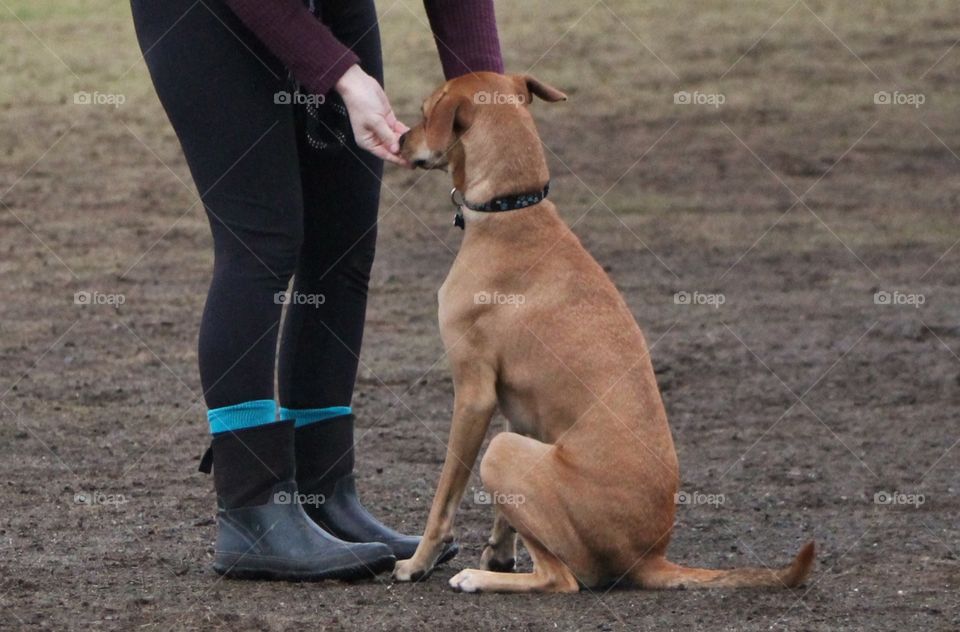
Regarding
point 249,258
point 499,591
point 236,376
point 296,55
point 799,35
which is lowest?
point 499,591

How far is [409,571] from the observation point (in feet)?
14.0

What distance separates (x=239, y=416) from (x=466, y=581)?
0.72 m

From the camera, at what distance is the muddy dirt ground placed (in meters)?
4.15

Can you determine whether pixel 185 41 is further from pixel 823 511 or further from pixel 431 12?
pixel 823 511

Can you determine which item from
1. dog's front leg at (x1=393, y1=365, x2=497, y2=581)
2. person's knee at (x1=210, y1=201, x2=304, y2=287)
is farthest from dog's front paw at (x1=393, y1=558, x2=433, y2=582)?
person's knee at (x1=210, y1=201, x2=304, y2=287)

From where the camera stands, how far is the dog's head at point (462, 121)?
4449 millimetres

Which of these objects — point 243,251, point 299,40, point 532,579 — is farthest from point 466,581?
point 299,40

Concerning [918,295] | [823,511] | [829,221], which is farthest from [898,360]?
[829,221]

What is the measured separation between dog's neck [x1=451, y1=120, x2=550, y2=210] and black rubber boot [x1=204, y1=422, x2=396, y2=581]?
875 mm

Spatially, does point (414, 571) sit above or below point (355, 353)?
below

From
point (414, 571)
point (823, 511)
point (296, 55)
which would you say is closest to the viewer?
point (296, 55)

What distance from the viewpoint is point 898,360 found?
723cm

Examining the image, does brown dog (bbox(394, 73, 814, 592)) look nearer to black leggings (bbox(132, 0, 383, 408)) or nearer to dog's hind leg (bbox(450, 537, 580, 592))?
dog's hind leg (bbox(450, 537, 580, 592))

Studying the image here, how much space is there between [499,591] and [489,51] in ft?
4.93
